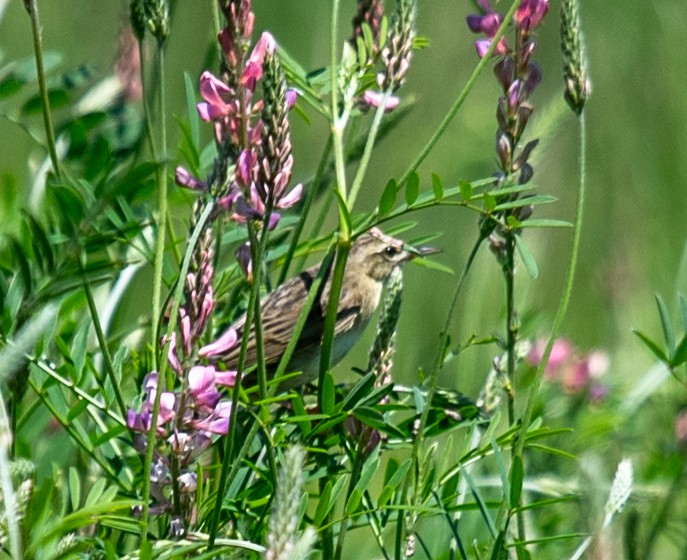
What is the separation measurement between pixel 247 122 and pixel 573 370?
6.35 ft

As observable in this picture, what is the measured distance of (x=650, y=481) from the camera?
11.0 feet

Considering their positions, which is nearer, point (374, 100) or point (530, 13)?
point (530, 13)

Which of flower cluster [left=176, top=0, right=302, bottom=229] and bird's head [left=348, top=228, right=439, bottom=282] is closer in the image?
flower cluster [left=176, top=0, right=302, bottom=229]

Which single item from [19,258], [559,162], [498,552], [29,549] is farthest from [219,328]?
[559,162]

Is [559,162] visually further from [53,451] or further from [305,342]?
[53,451]

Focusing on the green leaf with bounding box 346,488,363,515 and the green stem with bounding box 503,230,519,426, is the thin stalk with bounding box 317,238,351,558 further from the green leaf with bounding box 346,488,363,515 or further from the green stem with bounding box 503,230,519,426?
the green stem with bounding box 503,230,519,426

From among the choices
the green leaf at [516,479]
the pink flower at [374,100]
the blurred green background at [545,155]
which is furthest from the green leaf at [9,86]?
the green leaf at [516,479]

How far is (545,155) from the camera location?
4941 mm

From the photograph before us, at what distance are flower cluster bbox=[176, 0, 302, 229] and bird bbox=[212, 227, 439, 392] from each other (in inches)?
34.8

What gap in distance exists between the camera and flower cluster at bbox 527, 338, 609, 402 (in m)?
3.67

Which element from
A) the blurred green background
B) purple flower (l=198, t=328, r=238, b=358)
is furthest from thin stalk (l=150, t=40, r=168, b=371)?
the blurred green background

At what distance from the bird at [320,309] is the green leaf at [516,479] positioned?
94cm

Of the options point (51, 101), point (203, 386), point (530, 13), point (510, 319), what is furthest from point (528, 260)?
point (51, 101)

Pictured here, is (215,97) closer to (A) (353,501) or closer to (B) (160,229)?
(B) (160,229)
